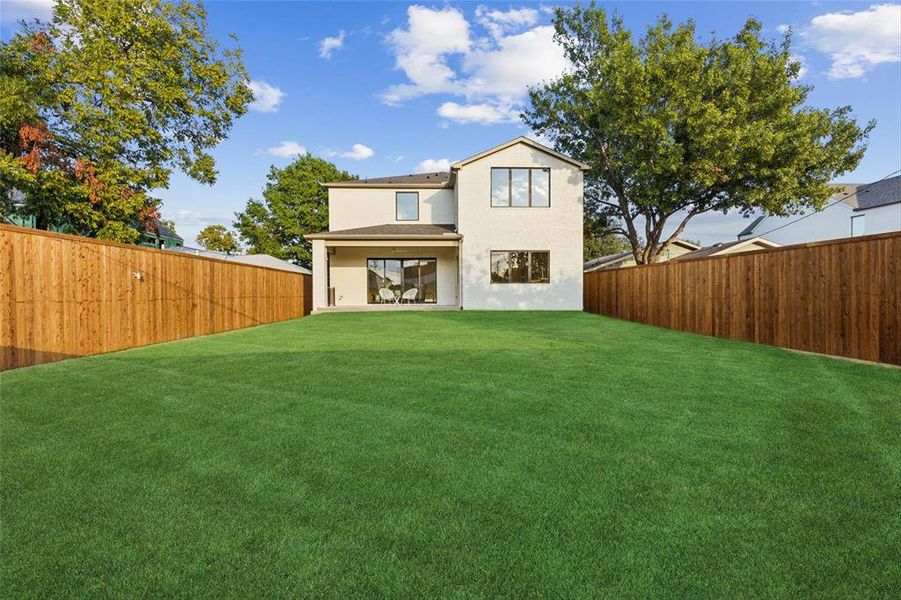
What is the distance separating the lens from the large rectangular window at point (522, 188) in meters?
16.2

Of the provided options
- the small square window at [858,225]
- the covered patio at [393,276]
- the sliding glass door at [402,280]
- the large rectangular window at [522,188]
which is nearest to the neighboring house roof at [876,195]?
the small square window at [858,225]

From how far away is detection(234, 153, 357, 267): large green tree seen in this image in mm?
32250

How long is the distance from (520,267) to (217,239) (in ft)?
126

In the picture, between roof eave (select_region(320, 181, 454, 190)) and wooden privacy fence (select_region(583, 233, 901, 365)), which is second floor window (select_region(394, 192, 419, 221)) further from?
wooden privacy fence (select_region(583, 233, 901, 365))

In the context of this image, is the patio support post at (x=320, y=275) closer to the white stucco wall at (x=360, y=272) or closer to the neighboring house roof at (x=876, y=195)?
the white stucco wall at (x=360, y=272)

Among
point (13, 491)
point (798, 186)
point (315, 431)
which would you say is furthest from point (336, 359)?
point (798, 186)

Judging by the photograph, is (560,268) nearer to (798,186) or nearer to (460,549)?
(798,186)

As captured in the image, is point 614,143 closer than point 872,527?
No

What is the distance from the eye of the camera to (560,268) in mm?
16281

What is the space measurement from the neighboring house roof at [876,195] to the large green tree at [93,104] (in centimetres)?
3005

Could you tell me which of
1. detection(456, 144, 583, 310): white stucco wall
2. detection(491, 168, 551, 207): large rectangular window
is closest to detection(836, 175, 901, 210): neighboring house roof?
detection(456, 144, 583, 310): white stucco wall

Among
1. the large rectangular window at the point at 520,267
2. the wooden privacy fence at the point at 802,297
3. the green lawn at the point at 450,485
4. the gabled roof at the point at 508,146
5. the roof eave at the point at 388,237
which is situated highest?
the gabled roof at the point at 508,146

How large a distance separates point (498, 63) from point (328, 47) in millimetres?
6860

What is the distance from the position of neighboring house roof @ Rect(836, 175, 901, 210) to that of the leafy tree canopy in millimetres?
47011
